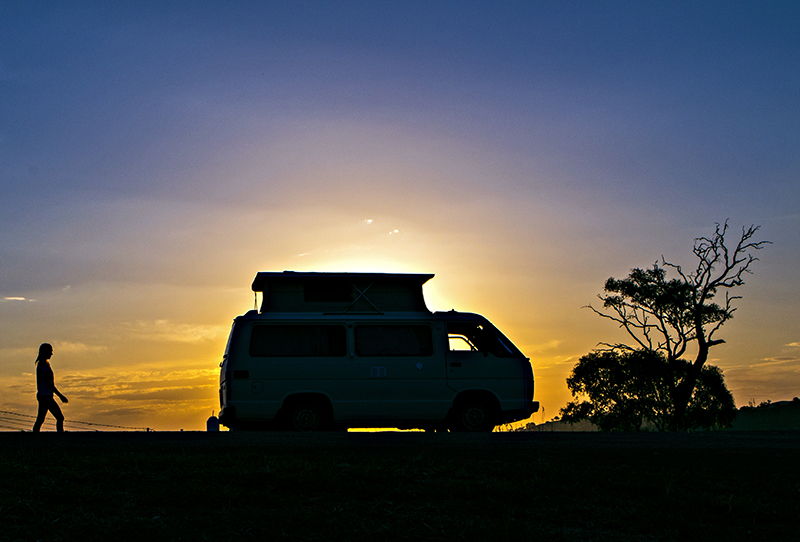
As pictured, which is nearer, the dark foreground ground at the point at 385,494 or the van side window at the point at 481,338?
the dark foreground ground at the point at 385,494

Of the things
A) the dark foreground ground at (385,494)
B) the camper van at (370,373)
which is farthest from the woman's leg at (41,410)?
the dark foreground ground at (385,494)

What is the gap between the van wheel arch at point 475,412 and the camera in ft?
47.4

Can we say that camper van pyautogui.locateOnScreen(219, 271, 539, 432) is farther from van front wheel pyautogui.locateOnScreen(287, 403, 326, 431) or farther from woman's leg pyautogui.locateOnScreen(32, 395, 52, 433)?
woman's leg pyautogui.locateOnScreen(32, 395, 52, 433)

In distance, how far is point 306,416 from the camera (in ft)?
46.4

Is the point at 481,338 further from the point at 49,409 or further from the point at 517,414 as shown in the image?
the point at 49,409

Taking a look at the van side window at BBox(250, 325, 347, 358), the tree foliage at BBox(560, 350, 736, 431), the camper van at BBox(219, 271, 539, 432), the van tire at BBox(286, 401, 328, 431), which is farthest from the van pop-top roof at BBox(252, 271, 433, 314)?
the tree foliage at BBox(560, 350, 736, 431)

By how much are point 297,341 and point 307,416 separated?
4.73 feet

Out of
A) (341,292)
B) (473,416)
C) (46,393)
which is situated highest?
(341,292)

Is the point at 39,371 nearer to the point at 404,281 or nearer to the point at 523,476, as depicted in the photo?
the point at 404,281

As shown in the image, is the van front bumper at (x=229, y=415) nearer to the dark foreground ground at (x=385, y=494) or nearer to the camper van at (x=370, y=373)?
the camper van at (x=370, y=373)

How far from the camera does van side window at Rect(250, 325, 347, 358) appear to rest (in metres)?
14.2

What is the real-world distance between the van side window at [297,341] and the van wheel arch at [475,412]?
8.22ft

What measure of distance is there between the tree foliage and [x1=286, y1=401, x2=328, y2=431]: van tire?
19.8m

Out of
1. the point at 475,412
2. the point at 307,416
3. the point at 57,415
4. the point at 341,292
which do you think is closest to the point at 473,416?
the point at 475,412
